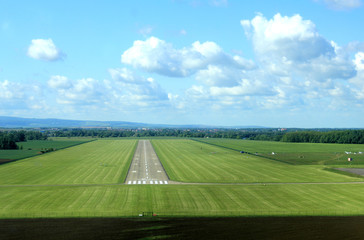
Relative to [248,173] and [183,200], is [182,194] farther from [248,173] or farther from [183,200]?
[248,173]

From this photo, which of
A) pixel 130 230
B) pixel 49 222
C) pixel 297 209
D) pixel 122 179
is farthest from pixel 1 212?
pixel 297 209

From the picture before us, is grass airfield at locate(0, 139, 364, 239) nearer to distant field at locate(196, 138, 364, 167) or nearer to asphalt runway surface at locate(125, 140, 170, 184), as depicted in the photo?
asphalt runway surface at locate(125, 140, 170, 184)

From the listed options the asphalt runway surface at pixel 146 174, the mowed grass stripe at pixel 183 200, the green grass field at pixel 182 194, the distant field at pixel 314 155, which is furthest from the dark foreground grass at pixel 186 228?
the distant field at pixel 314 155

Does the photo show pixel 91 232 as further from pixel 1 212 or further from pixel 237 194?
pixel 237 194

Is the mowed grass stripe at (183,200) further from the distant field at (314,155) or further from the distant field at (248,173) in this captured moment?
the distant field at (314,155)

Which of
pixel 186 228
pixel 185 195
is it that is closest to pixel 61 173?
pixel 185 195

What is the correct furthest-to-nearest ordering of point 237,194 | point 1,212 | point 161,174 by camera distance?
point 161,174, point 237,194, point 1,212

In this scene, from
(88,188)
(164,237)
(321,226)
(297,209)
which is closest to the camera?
(164,237)
